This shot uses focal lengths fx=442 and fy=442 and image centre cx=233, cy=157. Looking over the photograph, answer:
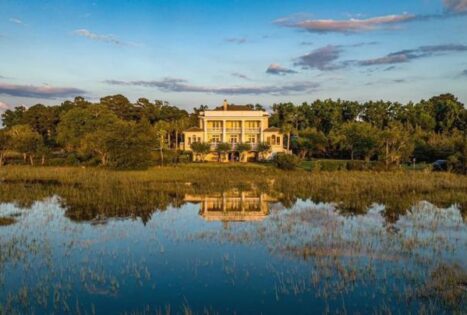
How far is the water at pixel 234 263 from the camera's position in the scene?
37.6 ft

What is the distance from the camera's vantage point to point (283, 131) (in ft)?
207

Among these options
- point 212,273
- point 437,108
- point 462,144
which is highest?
point 437,108

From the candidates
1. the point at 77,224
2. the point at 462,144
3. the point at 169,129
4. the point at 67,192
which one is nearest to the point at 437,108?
the point at 462,144

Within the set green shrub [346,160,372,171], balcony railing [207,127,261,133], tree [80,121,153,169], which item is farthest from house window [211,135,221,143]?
green shrub [346,160,372,171]

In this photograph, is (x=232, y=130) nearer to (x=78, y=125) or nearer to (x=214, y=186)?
(x=78, y=125)

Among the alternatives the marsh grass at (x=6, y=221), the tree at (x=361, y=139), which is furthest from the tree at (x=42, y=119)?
the marsh grass at (x=6, y=221)

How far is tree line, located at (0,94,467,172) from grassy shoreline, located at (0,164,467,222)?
18.7ft

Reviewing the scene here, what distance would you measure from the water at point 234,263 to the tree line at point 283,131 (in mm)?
26005

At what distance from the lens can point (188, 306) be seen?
11344 mm

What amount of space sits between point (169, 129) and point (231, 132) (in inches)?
405

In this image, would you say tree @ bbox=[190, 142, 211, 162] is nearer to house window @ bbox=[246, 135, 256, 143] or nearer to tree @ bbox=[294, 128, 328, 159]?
house window @ bbox=[246, 135, 256, 143]

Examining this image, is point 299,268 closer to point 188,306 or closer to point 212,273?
point 212,273

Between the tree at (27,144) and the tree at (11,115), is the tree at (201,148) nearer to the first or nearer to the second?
the tree at (27,144)

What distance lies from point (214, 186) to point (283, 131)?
93.1 feet
